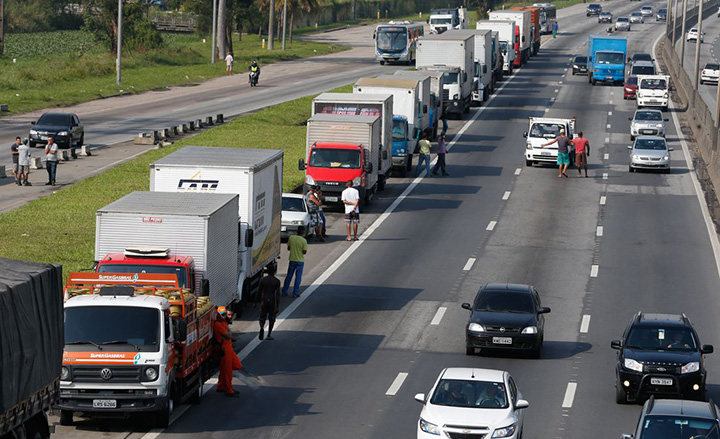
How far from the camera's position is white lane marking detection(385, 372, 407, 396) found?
24953 mm

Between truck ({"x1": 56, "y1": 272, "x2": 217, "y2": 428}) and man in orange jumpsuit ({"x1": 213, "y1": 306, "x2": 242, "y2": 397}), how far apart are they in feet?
3.45

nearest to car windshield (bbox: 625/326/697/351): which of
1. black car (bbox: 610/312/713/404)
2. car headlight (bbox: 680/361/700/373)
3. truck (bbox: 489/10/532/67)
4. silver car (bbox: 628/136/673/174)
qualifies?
black car (bbox: 610/312/713/404)

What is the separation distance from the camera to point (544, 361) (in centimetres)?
2791

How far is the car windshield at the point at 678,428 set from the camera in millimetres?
18498

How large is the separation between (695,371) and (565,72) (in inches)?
3130

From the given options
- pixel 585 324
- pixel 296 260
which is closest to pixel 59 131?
pixel 296 260

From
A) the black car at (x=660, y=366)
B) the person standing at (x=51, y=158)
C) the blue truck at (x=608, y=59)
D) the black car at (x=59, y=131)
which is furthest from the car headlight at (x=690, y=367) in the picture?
the blue truck at (x=608, y=59)

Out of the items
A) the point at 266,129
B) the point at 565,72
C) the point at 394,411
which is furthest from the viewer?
the point at 565,72

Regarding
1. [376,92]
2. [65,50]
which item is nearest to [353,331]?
[376,92]

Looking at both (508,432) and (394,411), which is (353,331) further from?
(508,432)

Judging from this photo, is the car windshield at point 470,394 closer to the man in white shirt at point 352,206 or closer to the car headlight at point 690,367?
the car headlight at point 690,367

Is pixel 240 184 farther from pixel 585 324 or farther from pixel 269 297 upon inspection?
pixel 585 324

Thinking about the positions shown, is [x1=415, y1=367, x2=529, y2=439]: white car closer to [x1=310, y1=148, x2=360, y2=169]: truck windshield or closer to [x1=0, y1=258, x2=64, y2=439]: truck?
[x1=0, y1=258, x2=64, y2=439]: truck

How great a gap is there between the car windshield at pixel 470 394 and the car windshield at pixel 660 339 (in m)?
4.75
